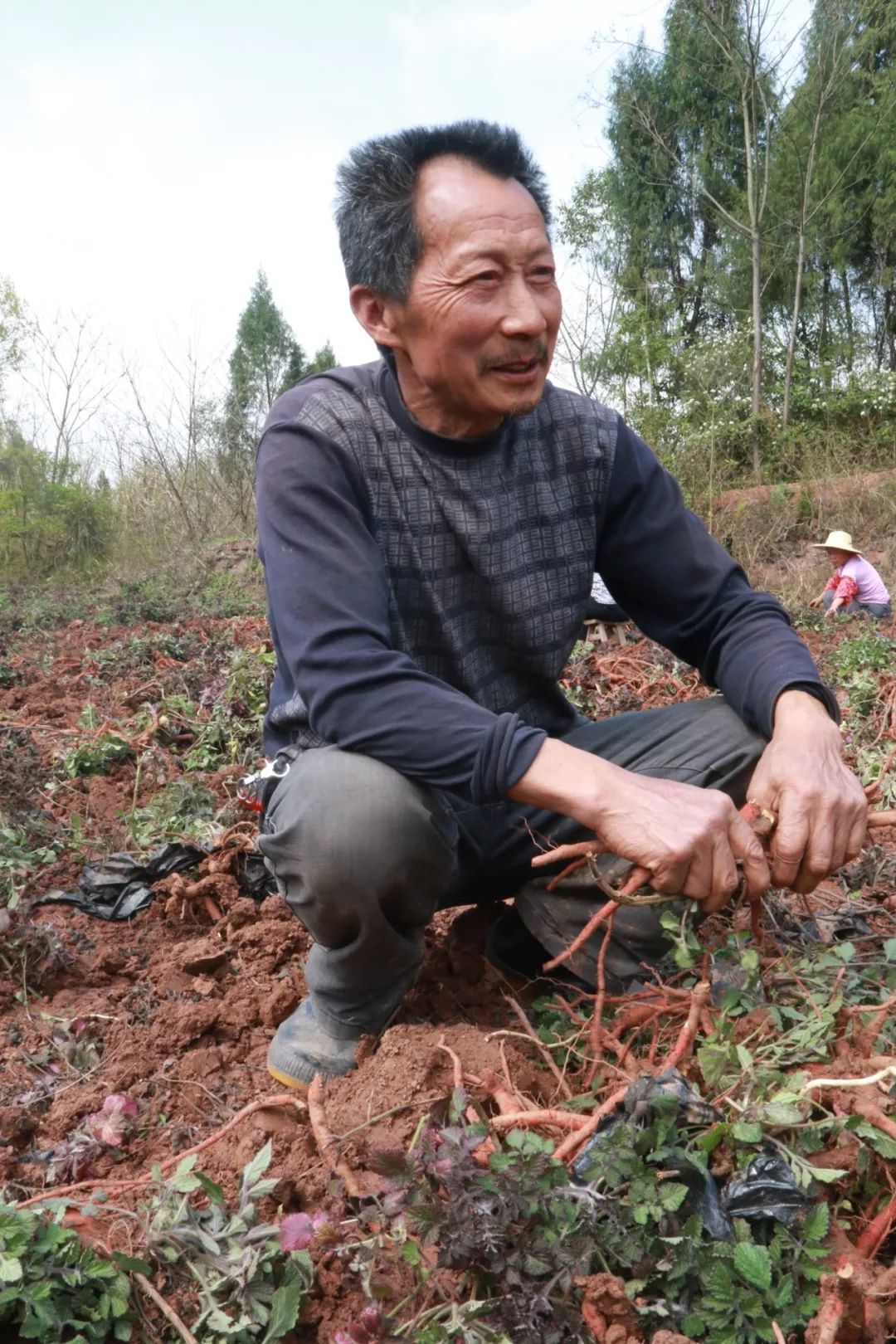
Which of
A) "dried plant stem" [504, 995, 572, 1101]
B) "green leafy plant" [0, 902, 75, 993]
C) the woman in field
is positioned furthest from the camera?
the woman in field

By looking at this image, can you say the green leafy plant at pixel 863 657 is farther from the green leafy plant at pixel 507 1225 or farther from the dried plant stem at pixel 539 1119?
the green leafy plant at pixel 507 1225

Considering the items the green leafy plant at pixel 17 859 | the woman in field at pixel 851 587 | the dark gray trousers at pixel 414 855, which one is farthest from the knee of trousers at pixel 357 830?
the woman in field at pixel 851 587

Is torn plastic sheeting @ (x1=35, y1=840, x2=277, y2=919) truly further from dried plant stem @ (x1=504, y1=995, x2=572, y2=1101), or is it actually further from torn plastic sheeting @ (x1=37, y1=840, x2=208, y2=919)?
dried plant stem @ (x1=504, y1=995, x2=572, y2=1101)

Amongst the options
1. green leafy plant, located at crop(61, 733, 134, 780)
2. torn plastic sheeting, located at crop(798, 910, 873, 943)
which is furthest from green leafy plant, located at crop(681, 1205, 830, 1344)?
green leafy plant, located at crop(61, 733, 134, 780)

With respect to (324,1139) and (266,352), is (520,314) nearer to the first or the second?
(324,1139)

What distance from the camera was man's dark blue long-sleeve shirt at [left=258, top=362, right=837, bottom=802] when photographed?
1739 millimetres

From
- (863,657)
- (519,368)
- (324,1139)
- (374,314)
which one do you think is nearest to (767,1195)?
(324,1139)

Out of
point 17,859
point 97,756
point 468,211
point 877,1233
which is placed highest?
point 468,211

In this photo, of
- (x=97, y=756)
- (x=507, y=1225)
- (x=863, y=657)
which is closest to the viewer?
(x=507, y=1225)

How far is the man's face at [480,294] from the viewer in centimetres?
196

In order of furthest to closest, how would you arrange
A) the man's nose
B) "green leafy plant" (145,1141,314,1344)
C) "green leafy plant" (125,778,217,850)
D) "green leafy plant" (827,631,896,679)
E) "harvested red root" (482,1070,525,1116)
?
"green leafy plant" (827,631,896,679) → "green leafy plant" (125,778,217,850) → the man's nose → "harvested red root" (482,1070,525,1116) → "green leafy plant" (145,1141,314,1344)

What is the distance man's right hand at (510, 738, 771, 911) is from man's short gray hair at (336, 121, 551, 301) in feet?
3.29

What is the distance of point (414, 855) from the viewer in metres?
1.78

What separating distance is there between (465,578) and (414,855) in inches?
25.0
